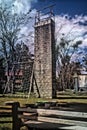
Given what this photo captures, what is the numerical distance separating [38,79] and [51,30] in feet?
15.1

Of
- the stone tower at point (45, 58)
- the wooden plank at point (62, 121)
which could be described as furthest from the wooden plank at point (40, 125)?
the stone tower at point (45, 58)

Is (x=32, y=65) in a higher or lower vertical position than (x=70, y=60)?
lower

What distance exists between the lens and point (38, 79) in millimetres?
28875

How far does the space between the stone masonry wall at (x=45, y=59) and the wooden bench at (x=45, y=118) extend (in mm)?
18785

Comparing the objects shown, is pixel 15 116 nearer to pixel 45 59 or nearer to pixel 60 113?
pixel 60 113

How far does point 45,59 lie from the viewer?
28.2 meters

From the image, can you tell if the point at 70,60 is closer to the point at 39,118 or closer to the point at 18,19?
the point at 18,19

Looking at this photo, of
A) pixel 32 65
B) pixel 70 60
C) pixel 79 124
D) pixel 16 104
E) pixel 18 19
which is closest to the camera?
pixel 79 124

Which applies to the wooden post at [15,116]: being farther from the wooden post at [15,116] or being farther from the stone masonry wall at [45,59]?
the stone masonry wall at [45,59]

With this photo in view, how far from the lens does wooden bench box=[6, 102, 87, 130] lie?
25.6ft

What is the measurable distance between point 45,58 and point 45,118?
19.8 metres

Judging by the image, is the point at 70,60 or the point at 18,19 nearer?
the point at 18,19

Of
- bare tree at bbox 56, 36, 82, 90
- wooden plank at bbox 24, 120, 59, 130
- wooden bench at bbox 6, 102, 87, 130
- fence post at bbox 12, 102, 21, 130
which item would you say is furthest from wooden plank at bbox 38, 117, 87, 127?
bare tree at bbox 56, 36, 82, 90

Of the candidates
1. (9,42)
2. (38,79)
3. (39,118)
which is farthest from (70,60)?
(39,118)
